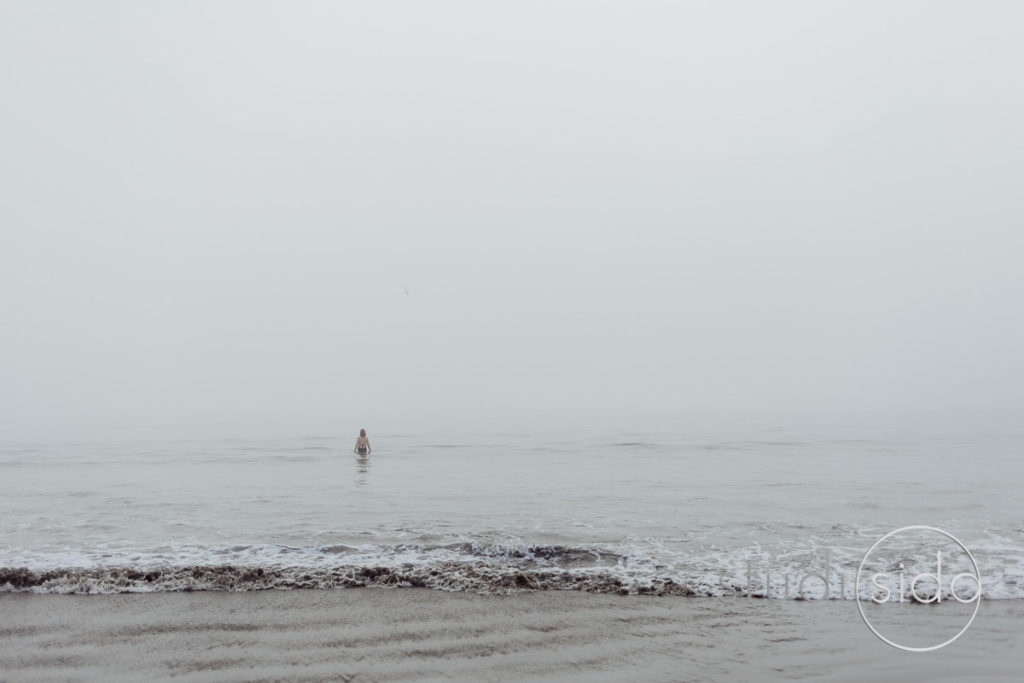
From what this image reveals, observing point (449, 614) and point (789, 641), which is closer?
point (789, 641)

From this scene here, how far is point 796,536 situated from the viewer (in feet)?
41.3

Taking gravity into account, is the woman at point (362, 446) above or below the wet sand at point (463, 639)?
below

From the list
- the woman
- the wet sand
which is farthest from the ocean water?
the woman

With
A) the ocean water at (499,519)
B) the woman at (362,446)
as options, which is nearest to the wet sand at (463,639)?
the ocean water at (499,519)

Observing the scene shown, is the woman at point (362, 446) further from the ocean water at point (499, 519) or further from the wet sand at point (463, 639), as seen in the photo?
the wet sand at point (463, 639)

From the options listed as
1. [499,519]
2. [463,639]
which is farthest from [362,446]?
[463,639]

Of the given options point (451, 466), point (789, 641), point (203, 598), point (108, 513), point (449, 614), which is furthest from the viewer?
point (451, 466)

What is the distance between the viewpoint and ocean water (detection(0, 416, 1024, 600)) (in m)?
9.49

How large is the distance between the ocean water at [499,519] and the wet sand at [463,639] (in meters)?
0.71

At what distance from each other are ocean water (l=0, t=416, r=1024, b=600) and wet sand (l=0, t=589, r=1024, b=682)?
Answer: 71 centimetres

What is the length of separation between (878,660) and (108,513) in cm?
1639

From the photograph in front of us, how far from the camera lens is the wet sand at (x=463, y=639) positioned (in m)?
6.12

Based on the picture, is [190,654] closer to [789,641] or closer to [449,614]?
[449,614]

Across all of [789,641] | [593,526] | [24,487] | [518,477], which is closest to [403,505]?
[593,526]
